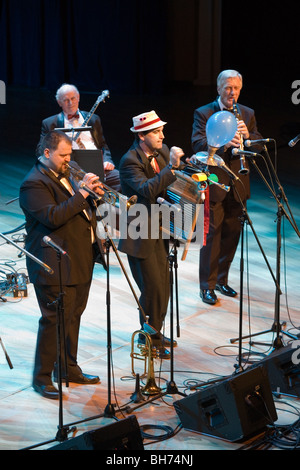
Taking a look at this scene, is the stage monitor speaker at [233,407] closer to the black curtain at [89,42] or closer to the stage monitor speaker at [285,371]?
the stage monitor speaker at [285,371]

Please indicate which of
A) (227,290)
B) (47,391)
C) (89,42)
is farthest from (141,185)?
(89,42)

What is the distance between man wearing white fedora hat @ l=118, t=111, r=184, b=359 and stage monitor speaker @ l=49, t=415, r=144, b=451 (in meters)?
1.55

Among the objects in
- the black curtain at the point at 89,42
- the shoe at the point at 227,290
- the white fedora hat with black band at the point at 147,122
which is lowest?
the shoe at the point at 227,290

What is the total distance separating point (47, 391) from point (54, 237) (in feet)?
3.30

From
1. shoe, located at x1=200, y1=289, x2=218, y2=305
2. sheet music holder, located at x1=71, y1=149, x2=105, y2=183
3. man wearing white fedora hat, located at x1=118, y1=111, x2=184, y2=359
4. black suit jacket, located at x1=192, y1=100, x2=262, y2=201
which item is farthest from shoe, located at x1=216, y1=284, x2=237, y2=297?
sheet music holder, located at x1=71, y1=149, x2=105, y2=183

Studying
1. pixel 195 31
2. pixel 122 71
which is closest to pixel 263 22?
pixel 195 31

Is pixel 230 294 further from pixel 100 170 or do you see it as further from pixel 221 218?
pixel 100 170

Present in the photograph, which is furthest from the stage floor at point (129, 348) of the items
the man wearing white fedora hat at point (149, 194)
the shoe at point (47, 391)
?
the man wearing white fedora hat at point (149, 194)

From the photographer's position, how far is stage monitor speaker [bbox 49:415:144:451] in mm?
3764

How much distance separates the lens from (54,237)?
15.7ft

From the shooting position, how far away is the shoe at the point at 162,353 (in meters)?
5.48

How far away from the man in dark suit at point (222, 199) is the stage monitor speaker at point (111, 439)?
2.58 metres

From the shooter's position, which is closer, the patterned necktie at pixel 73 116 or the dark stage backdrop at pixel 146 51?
the patterned necktie at pixel 73 116

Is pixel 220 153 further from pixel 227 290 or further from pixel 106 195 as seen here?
pixel 106 195
